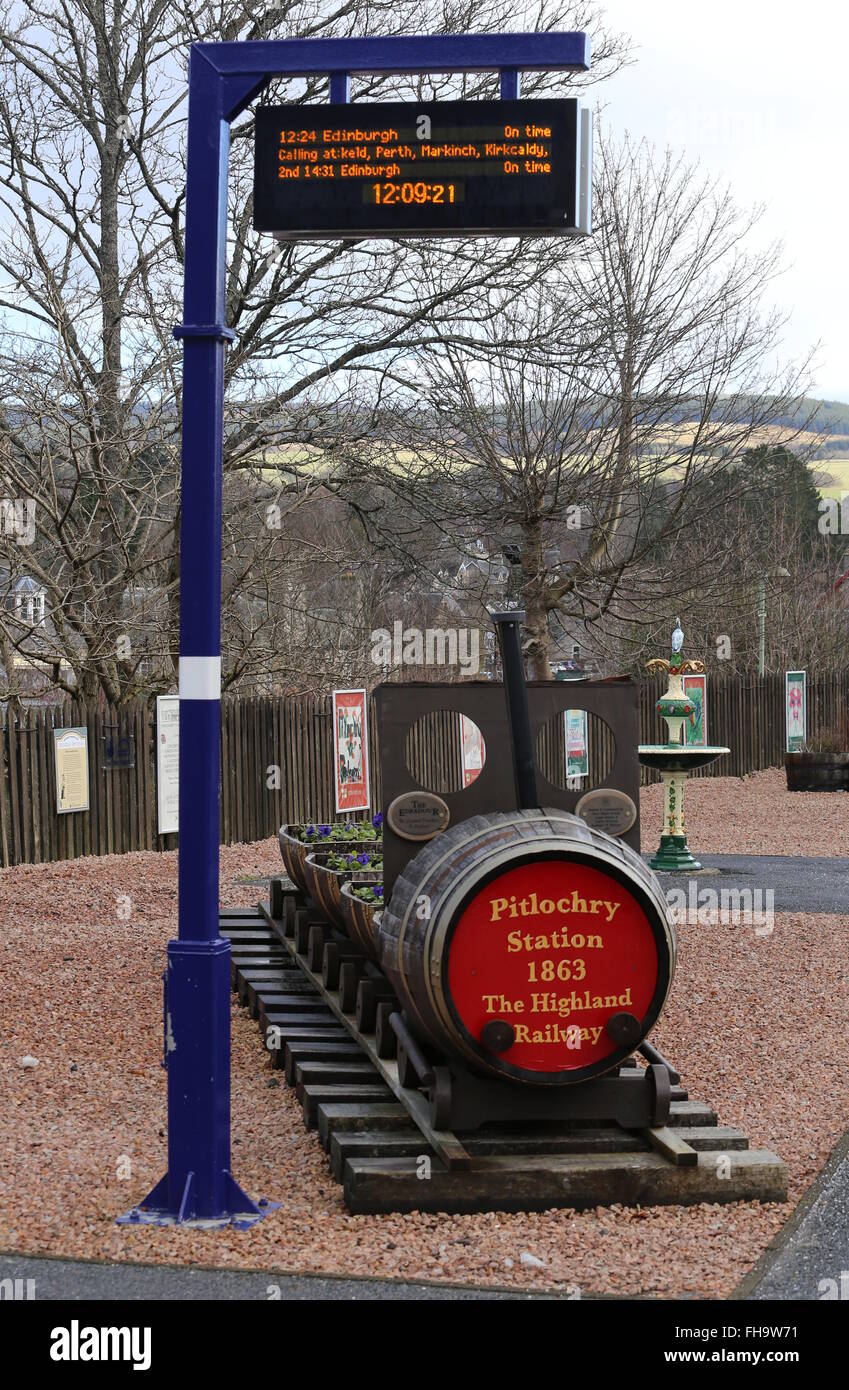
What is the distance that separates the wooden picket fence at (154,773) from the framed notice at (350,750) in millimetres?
644

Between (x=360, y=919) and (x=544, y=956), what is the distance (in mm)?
2147

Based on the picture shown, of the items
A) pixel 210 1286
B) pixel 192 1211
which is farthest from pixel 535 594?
pixel 210 1286

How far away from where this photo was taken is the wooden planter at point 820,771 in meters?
24.0


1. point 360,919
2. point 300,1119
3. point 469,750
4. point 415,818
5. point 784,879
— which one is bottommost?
point 784,879

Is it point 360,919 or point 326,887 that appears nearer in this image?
point 360,919

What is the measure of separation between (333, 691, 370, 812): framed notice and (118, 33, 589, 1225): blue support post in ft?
39.9

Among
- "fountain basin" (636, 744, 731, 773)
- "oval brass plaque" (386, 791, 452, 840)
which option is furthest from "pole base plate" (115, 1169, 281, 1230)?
"fountain basin" (636, 744, 731, 773)

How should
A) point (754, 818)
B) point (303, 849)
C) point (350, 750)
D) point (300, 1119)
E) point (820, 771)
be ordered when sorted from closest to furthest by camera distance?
point (300, 1119) < point (303, 849) < point (350, 750) < point (754, 818) < point (820, 771)

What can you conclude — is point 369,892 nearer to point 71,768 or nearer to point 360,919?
point 360,919

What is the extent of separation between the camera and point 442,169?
488 cm

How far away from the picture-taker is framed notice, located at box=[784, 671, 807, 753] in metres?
28.9

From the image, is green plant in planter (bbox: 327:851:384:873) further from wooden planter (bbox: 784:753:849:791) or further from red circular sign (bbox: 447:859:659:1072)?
wooden planter (bbox: 784:753:849:791)

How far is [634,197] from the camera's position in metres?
20.1
